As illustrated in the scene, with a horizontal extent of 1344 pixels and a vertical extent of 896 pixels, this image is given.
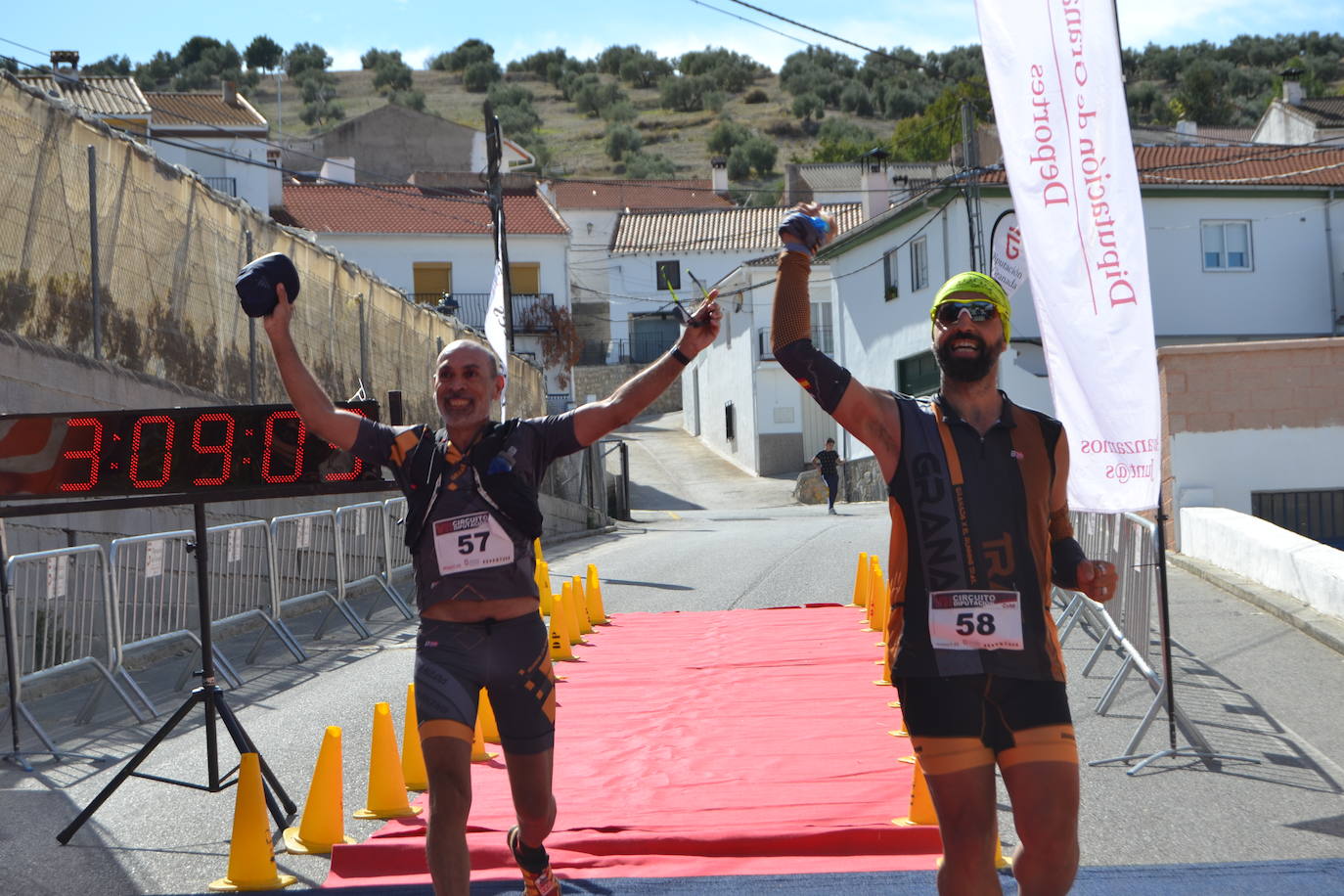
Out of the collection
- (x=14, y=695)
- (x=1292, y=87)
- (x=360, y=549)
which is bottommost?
(x=14, y=695)

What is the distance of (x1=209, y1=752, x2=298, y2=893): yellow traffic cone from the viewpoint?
5535mm

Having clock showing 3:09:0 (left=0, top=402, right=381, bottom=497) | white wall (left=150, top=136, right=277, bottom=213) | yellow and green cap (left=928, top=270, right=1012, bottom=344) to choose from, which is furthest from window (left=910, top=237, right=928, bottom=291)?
yellow and green cap (left=928, top=270, right=1012, bottom=344)

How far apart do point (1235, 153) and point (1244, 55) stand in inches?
3633

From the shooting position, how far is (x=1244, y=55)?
403 ft

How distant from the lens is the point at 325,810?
6.14m

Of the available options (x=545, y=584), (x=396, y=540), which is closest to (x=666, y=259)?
(x=396, y=540)

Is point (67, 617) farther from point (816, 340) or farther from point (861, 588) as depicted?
point (816, 340)

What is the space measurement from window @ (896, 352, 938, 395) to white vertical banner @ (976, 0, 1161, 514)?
2846 centimetres

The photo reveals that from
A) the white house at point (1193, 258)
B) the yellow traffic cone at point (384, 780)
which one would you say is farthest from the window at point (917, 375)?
the yellow traffic cone at point (384, 780)

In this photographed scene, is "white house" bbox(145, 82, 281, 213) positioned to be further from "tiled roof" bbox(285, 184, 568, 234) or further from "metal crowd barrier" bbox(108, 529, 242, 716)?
"metal crowd barrier" bbox(108, 529, 242, 716)

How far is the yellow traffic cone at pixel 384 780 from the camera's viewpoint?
6547 millimetres

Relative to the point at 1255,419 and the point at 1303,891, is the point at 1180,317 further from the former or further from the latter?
the point at 1303,891

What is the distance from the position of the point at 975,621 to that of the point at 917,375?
34.5 meters

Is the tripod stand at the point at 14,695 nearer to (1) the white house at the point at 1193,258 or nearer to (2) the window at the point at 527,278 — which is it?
(1) the white house at the point at 1193,258
